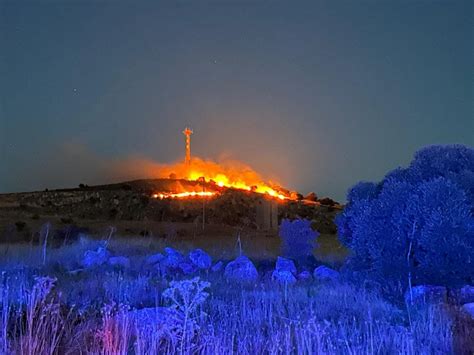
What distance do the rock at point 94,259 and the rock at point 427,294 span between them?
6.18m

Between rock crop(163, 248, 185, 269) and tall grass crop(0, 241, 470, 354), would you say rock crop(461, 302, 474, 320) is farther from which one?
rock crop(163, 248, 185, 269)

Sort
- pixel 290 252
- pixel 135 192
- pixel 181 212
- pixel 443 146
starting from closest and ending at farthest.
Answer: pixel 443 146 < pixel 290 252 < pixel 181 212 < pixel 135 192

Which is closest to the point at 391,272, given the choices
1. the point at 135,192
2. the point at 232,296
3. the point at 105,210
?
the point at 232,296

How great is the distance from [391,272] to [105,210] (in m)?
45.7

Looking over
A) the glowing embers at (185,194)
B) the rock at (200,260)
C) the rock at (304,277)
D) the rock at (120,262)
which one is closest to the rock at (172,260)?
the rock at (200,260)

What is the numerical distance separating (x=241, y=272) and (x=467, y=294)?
151 inches

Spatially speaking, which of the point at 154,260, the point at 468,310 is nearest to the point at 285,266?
the point at 154,260

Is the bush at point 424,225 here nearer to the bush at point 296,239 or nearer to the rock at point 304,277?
the rock at point 304,277

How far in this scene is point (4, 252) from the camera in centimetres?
1285

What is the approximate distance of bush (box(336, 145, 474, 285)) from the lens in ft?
22.6

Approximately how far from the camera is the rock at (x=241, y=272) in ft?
31.7

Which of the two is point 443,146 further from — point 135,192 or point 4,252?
point 135,192

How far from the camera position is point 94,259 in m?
11.5

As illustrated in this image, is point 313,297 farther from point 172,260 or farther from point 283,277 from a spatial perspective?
point 172,260
